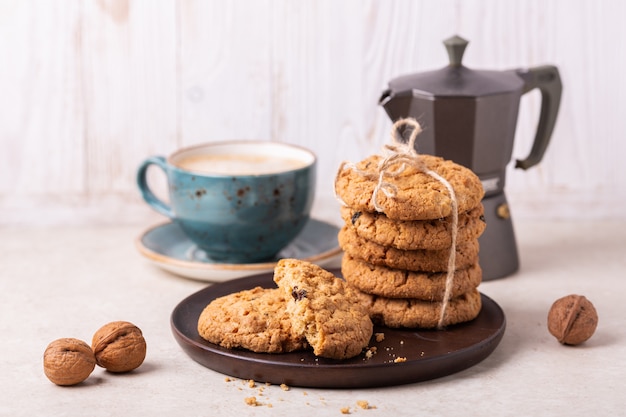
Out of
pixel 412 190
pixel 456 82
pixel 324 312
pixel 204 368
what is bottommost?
pixel 204 368

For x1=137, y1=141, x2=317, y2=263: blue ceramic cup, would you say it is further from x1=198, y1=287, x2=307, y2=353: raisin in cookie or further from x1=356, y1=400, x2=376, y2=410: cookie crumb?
x1=356, y1=400, x2=376, y2=410: cookie crumb

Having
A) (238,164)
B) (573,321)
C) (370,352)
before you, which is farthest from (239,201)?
(573,321)

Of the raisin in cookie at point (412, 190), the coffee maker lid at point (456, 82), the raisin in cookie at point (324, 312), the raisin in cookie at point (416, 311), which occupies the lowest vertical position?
the raisin in cookie at point (416, 311)

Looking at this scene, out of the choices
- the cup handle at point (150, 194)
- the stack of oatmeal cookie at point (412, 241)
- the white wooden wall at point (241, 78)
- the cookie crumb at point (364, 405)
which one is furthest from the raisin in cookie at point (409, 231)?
the white wooden wall at point (241, 78)

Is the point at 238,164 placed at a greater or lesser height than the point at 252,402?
greater

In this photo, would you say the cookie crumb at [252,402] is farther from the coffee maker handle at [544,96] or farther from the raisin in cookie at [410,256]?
the coffee maker handle at [544,96]

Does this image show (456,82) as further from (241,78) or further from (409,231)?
(241,78)

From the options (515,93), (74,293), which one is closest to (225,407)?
(74,293)
